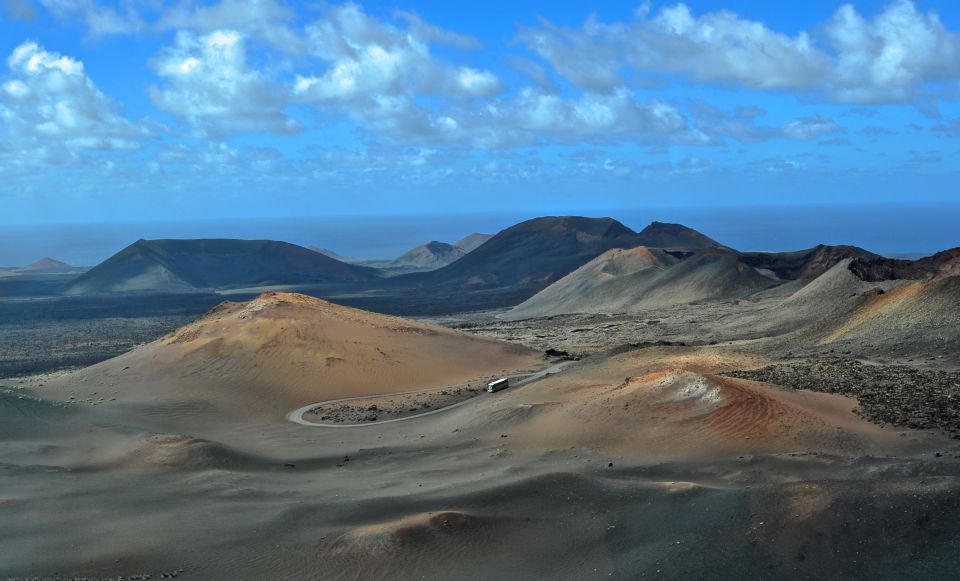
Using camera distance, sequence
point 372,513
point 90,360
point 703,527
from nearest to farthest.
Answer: point 703,527 → point 372,513 → point 90,360

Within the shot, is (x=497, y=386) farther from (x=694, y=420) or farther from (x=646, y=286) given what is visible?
(x=646, y=286)

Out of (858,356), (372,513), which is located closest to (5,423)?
(372,513)

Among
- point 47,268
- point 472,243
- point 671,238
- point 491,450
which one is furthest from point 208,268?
point 491,450

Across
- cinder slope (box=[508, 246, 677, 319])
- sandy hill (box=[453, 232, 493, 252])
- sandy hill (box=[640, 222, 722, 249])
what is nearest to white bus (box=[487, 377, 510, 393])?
cinder slope (box=[508, 246, 677, 319])

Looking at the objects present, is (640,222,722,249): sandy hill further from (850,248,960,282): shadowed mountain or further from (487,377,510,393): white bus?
(487,377,510,393): white bus

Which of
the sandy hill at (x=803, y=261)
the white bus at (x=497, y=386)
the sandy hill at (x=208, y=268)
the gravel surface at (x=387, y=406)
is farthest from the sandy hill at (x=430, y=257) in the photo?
the white bus at (x=497, y=386)

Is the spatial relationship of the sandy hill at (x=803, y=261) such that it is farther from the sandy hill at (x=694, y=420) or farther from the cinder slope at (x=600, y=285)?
the sandy hill at (x=694, y=420)

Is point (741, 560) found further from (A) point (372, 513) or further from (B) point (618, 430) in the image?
(B) point (618, 430)
